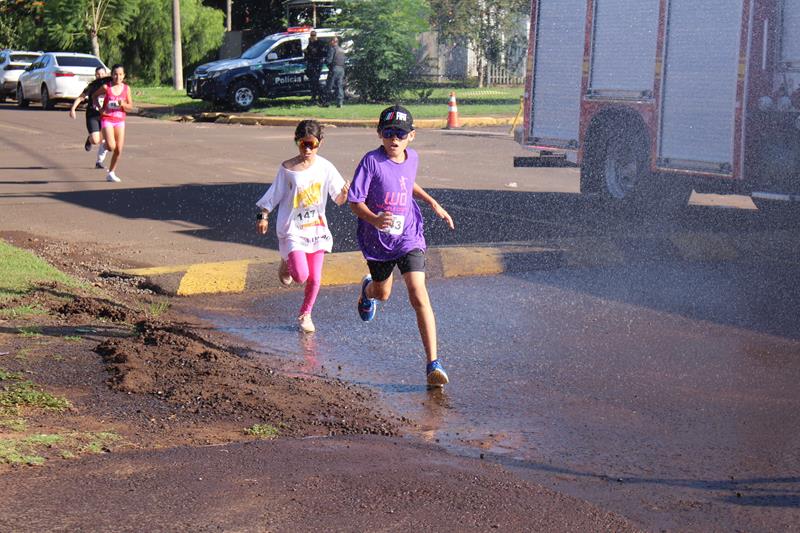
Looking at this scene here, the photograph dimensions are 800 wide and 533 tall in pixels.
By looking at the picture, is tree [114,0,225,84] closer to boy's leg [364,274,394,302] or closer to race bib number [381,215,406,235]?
boy's leg [364,274,394,302]

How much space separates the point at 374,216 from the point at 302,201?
1.29 metres

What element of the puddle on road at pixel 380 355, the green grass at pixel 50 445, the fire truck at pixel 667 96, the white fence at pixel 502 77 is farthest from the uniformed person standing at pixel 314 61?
the green grass at pixel 50 445

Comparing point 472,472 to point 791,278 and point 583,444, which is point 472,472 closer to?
point 583,444

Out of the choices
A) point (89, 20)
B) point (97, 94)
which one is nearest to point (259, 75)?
point (97, 94)

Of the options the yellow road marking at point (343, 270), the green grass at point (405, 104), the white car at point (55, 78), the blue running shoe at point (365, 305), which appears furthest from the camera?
the white car at point (55, 78)

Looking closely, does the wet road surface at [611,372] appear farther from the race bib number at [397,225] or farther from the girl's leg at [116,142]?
the girl's leg at [116,142]

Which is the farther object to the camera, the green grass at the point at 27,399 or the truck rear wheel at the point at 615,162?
the truck rear wheel at the point at 615,162

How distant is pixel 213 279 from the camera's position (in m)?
9.60

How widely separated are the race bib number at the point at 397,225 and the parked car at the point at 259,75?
89.9 ft

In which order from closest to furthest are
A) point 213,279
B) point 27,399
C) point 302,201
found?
1. point 27,399
2. point 302,201
3. point 213,279

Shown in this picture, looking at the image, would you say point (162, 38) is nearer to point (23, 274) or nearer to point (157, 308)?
point (23, 274)

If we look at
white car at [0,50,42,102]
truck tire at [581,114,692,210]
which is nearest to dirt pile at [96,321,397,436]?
truck tire at [581,114,692,210]

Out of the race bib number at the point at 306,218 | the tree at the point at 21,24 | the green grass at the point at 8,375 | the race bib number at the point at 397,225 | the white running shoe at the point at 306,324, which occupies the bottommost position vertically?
the white running shoe at the point at 306,324

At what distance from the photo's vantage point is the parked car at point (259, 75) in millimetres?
33969
